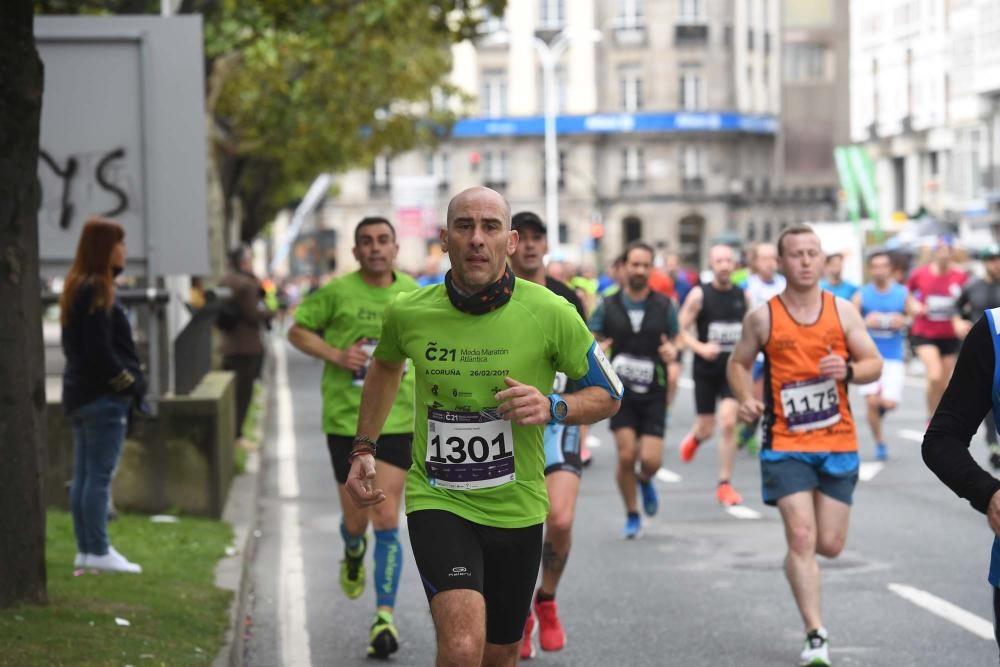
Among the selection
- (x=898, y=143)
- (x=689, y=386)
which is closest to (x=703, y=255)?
(x=898, y=143)

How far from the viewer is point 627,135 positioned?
9288cm

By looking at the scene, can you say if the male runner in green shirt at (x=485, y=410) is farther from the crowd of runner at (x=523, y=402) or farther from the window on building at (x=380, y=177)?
the window on building at (x=380, y=177)

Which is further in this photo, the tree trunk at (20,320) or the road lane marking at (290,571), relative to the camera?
the road lane marking at (290,571)

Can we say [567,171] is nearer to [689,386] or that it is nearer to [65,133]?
[689,386]

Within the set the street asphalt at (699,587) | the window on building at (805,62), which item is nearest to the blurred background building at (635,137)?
the window on building at (805,62)

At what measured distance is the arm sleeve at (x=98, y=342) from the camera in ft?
31.3

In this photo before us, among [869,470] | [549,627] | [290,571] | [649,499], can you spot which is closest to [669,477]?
[869,470]

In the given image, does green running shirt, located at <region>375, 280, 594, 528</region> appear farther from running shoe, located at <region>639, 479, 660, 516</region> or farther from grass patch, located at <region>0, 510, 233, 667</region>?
running shoe, located at <region>639, 479, 660, 516</region>

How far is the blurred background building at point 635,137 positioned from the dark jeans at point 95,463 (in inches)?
3222

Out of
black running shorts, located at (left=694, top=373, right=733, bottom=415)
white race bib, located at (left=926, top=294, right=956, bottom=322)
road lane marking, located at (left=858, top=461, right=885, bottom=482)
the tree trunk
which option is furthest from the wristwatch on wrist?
white race bib, located at (left=926, top=294, right=956, bottom=322)

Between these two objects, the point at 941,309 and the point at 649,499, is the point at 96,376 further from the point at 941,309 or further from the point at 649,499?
the point at 941,309

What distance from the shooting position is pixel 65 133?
13039 millimetres

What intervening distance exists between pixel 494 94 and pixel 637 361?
276 feet

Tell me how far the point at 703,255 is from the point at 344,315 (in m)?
85.8
